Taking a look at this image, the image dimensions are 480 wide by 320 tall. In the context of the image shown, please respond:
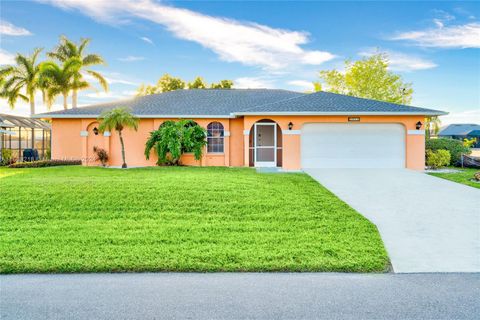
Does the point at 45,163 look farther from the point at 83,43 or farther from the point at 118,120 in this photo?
the point at 83,43

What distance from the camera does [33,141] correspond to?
89.7 ft

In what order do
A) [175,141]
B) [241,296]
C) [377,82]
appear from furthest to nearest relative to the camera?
[377,82], [175,141], [241,296]

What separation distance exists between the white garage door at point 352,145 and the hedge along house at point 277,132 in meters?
0.04

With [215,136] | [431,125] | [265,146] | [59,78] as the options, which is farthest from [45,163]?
[431,125]

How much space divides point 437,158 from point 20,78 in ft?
113

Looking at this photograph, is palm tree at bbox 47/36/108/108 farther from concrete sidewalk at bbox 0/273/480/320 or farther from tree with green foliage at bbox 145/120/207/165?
concrete sidewalk at bbox 0/273/480/320

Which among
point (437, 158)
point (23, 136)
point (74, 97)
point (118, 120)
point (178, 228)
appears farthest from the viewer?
point (74, 97)

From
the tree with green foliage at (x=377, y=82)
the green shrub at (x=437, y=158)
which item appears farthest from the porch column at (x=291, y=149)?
the tree with green foliage at (x=377, y=82)

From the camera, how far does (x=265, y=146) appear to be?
1859cm

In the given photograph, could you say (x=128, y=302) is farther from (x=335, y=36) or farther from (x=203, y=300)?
(x=335, y=36)

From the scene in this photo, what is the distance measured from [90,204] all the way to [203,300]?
567 centimetres

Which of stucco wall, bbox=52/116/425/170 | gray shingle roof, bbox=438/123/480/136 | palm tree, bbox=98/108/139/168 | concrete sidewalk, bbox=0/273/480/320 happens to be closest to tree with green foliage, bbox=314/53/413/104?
stucco wall, bbox=52/116/425/170

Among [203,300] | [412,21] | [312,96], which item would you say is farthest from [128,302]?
[412,21]

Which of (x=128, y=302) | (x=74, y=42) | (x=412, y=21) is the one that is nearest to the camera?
(x=128, y=302)
